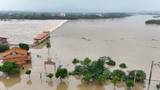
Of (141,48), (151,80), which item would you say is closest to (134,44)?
(141,48)

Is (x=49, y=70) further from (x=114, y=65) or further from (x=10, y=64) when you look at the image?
(x=114, y=65)

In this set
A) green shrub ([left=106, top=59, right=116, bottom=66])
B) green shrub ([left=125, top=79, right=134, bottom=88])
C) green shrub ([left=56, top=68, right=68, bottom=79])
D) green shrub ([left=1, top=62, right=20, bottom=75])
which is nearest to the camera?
green shrub ([left=125, top=79, right=134, bottom=88])

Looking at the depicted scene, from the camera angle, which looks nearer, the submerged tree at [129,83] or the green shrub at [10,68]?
the submerged tree at [129,83]

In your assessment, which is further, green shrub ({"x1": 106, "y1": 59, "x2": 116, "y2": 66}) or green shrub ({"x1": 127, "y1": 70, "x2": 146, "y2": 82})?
green shrub ({"x1": 106, "y1": 59, "x2": 116, "y2": 66})

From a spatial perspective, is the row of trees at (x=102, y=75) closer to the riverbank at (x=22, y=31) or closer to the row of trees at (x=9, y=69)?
the row of trees at (x=9, y=69)

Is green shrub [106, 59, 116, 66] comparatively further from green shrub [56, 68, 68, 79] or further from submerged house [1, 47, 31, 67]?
submerged house [1, 47, 31, 67]

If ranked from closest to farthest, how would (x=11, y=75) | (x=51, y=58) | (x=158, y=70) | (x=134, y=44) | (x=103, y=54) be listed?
(x=11, y=75) < (x=158, y=70) < (x=51, y=58) < (x=103, y=54) < (x=134, y=44)

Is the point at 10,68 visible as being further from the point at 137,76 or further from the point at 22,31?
the point at 22,31

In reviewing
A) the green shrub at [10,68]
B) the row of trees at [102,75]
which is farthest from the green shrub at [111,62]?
the green shrub at [10,68]

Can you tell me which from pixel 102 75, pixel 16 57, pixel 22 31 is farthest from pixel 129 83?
pixel 22 31

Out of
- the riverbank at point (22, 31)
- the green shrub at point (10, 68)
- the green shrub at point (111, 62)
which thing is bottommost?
the green shrub at point (111, 62)

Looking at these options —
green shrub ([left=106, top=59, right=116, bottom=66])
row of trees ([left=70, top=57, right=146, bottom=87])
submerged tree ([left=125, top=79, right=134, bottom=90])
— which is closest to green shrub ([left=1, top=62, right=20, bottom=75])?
row of trees ([left=70, top=57, right=146, bottom=87])
